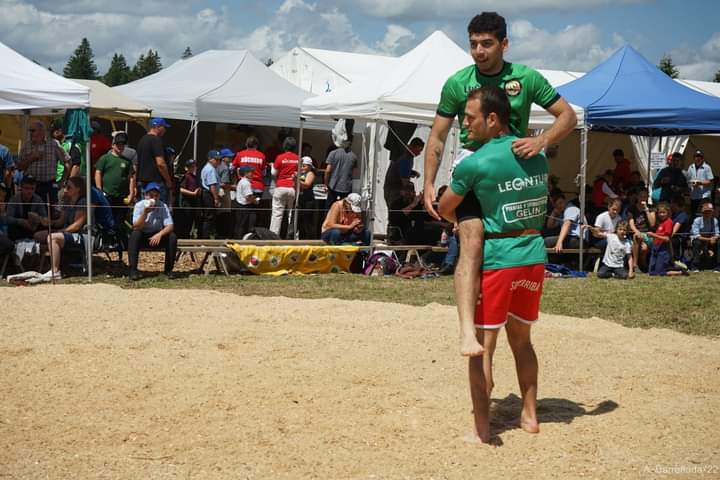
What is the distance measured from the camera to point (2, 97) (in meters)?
10.5

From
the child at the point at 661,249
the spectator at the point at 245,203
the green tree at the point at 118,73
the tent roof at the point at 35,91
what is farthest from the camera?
the green tree at the point at 118,73

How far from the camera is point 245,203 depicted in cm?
1531

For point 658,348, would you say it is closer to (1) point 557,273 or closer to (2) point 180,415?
(2) point 180,415

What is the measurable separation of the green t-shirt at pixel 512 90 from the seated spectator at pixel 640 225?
8.94 meters

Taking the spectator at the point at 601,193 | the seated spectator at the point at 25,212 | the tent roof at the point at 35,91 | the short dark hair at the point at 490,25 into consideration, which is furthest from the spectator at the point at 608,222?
the short dark hair at the point at 490,25

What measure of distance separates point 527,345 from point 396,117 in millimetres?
8104

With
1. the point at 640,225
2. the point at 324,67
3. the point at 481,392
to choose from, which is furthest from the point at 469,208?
the point at 324,67

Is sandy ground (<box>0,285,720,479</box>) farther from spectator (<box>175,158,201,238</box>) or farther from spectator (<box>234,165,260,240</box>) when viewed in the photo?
spectator (<box>175,158,201,238</box>)

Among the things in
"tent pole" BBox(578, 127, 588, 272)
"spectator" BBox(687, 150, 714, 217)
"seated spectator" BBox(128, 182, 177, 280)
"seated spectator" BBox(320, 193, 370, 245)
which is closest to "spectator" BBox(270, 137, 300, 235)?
"seated spectator" BBox(320, 193, 370, 245)

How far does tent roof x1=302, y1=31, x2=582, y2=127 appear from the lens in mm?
12789

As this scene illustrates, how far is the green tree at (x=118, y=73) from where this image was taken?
3666 inches

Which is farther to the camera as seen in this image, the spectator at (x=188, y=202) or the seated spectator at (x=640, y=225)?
the spectator at (x=188, y=202)

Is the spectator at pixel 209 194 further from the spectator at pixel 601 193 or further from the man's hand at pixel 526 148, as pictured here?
Answer: the man's hand at pixel 526 148

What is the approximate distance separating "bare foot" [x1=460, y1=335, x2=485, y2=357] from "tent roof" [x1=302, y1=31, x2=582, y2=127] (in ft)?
27.6
